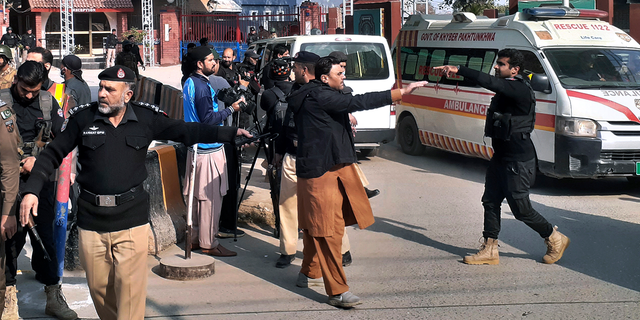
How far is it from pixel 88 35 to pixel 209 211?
109 ft

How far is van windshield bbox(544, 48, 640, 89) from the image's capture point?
9539mm

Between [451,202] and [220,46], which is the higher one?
[220,46]

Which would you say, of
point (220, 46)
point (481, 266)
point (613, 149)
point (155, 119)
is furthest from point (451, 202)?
point (220, 46)

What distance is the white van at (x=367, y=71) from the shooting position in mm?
11609

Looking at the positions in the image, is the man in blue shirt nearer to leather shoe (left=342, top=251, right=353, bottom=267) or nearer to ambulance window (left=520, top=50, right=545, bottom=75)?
leather shoe (left=342, top=251, right=353, bottom=267)

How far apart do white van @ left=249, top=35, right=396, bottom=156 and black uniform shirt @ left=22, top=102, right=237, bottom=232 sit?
749 cm

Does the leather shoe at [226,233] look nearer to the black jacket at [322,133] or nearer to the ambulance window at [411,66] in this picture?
the black jacket at [322,133]

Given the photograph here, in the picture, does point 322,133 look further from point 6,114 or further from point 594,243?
point 594,243

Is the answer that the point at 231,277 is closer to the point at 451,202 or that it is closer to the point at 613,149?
the point at 451,202

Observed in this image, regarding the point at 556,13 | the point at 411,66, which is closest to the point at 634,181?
the point at 556,13

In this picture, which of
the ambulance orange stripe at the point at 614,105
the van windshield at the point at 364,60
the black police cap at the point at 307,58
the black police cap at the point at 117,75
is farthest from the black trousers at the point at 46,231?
the van windshield at the point at 364,60

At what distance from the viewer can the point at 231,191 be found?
752 centimetres

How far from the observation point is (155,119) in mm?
4402

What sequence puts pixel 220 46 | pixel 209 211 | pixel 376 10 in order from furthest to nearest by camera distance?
pixel 220 46, pixel 376 10, pixel 209 211
